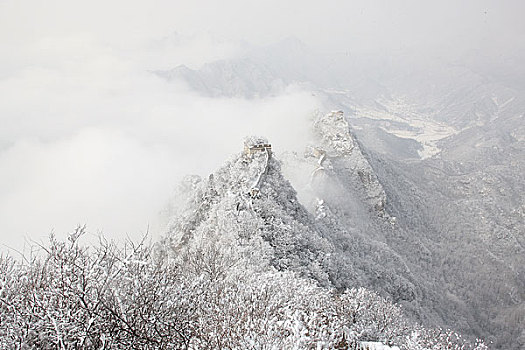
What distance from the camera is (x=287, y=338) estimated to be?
12406 millimetres

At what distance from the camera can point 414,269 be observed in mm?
70250

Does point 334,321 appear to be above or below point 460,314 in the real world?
above

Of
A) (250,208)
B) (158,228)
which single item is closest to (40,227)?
(158,228)

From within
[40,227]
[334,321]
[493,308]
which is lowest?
[493,308]

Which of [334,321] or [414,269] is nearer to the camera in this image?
[334,321]

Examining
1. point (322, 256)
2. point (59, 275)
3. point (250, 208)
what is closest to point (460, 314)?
point (322, 256)

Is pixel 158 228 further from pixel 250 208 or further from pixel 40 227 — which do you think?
pixel 40 227

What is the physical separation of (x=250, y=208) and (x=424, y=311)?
3154cm

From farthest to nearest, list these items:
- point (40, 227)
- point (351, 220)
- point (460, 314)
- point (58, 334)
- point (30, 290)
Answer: point (40, 227), point (351, 220), point (460, 314), point (30, 290), point (58, 334)

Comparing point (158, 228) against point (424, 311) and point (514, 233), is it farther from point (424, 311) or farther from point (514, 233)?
point (514, 233)

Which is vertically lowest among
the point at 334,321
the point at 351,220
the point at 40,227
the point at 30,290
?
the point at 334,321

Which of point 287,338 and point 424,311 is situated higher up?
point 287,338

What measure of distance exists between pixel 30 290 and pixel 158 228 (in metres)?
51.4

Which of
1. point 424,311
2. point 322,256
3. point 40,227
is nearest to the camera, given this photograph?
point 322,256
